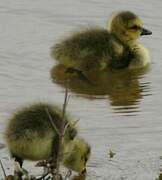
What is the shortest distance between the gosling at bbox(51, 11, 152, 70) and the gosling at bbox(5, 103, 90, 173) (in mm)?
2248

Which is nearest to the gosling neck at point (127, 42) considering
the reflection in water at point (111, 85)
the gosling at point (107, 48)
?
the gosling at point (107, 48)

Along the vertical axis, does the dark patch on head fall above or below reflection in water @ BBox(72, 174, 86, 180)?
above

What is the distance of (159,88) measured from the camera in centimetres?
650

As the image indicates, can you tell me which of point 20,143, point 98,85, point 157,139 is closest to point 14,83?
point 98,85

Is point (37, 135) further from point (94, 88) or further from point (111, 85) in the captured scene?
point (111, 85)

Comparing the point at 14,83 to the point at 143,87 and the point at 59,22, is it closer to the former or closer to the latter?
the point at 143,87

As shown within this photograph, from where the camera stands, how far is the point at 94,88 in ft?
21.9

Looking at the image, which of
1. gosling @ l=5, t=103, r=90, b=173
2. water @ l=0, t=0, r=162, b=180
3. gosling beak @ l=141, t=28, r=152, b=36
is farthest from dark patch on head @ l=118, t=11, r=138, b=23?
gosling @ l=5, t=103, r=90, b=173

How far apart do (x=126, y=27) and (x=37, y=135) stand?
299 cm

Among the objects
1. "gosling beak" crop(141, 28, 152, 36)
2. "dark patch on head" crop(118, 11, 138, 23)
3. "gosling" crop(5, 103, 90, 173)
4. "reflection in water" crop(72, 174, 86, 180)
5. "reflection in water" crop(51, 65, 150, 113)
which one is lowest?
"reflection in water" crop(72, 174, 86, 180)

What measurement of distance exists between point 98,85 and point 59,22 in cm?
A: 126

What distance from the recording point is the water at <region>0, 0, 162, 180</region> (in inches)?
202

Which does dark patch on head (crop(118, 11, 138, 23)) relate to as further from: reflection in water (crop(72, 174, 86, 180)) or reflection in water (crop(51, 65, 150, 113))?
reflection in water (crop(72, 174, 86, 180))

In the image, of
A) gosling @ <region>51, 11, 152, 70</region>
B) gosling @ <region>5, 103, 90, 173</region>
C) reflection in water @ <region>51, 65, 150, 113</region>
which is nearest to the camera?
gosling @ <region>5, 103, 90, 173</region>
